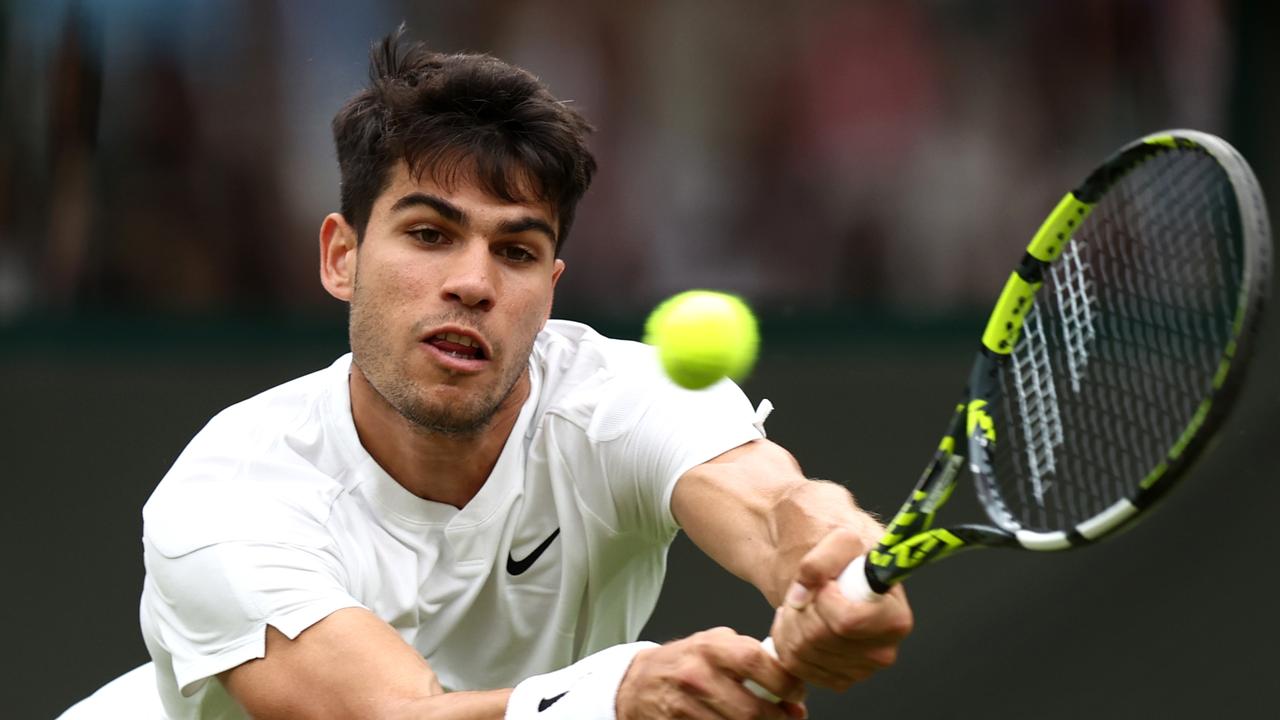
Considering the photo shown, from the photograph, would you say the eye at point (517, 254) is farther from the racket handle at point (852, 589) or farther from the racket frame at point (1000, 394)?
the racket handle at point (852, 589)

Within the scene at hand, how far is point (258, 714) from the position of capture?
9.64ft

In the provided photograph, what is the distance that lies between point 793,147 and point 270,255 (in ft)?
5.50

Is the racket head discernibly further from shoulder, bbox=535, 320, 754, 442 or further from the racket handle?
shoulder, bbox=535, 320, 754, 442

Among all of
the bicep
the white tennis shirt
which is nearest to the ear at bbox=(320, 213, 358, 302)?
the white tennis shirt

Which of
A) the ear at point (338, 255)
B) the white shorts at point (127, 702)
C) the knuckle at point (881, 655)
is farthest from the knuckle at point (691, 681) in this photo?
the white shorts at point (127, 702)

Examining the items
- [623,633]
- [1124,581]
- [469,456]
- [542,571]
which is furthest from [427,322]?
[1124,581]

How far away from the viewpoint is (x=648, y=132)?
5.57 m

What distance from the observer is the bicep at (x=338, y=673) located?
107 inches

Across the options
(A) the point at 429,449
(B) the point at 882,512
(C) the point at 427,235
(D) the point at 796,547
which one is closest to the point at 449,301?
(C) the point at 427,235

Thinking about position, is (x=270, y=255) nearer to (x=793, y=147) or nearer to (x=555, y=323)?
(x=793, y=147)

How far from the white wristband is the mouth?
710 mm

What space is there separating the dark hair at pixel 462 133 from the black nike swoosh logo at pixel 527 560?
577 millimetres

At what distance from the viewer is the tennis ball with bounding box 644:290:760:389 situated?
9.82ft

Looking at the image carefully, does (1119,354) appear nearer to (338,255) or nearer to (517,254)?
(517,254)
